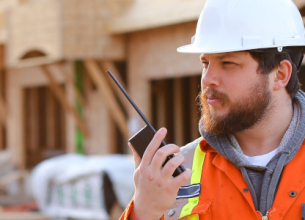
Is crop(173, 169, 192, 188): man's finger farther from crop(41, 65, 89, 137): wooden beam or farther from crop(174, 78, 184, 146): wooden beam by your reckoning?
crop(174, 78, 184, 146): wooden beam

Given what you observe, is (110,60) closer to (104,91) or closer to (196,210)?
(104,91)

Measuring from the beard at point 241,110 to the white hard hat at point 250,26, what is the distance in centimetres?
17

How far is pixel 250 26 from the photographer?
7.83 ft

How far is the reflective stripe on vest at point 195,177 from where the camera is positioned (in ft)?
7.54

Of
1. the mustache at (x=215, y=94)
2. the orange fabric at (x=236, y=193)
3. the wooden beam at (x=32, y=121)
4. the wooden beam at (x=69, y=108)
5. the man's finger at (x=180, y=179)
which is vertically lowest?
the wooden beam at (x=32, y=121)

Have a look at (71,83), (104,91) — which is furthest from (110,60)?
(71,83)

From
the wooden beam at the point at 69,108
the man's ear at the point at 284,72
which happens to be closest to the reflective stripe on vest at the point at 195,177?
the man's ear at the point at 284,72

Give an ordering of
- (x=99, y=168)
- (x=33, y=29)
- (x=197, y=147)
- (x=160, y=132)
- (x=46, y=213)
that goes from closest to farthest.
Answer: (x=160, y=132)
(x=197, y=147)
(x=99, y=168)
(x=46, y=213)
(x=33, y=29)

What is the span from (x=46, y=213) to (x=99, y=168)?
1792 mm

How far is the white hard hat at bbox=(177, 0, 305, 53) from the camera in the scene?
93.2 inches

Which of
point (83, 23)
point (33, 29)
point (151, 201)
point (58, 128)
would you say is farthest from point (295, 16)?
point (58, 128)

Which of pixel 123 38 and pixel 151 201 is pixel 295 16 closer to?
pixel 151 201

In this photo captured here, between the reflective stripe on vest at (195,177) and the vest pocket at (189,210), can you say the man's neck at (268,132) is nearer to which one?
the reflective stripe on vest at (195,177)

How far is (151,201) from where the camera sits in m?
2.05
